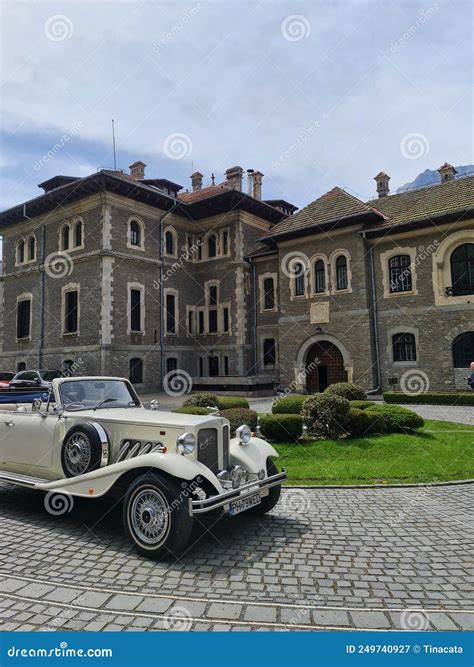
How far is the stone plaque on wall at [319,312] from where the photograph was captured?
23.1m

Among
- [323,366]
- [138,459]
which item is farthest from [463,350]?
[138,459]

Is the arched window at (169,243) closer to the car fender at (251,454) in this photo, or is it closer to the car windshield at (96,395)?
the car windshield at (96,395)

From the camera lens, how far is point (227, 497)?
14.6 feet

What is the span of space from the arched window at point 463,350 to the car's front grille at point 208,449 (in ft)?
57.4

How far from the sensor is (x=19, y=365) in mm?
29703

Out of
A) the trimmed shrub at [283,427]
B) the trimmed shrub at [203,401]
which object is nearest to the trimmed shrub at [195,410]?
the trimmed shrub at [203,401]

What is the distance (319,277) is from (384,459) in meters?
16.5

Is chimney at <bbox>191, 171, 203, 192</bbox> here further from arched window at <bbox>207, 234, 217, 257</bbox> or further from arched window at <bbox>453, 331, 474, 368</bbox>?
arched window at <bbox>453, 331, 474, 368</bbox>

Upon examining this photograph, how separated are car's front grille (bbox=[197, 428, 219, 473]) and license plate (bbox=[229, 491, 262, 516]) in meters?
0.48
